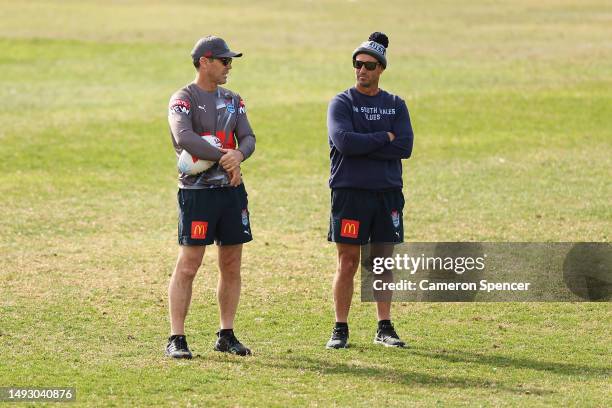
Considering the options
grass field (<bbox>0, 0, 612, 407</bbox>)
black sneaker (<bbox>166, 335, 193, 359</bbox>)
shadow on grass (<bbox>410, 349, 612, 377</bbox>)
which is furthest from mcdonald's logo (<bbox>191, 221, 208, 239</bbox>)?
shadow on grass (<bbox>410, 349, 612, 377</bbox>)

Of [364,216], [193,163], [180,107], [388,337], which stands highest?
[180,107]

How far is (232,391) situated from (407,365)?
4.88 ft

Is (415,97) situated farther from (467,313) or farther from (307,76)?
(467,313)

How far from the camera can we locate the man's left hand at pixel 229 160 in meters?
9.22

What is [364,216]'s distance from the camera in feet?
32.0

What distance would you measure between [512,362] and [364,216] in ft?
5.19

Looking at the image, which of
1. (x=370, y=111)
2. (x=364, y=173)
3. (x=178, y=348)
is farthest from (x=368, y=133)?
(x=178, y=348)

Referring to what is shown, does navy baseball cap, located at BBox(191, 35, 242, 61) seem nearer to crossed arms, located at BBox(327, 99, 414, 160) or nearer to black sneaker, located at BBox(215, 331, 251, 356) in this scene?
crossed arms, located at BBox(327, 99, 414, 160)

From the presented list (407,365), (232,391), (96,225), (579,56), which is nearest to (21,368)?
(232,391)

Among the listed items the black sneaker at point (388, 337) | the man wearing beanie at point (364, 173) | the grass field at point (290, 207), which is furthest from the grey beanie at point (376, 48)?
the grass field at point (290, 207)

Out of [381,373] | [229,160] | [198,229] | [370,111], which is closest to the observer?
[381,373]

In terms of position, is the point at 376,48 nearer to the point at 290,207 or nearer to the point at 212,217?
the point at 212,217

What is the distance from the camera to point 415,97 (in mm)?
26750

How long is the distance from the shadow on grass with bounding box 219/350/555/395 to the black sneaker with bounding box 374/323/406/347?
470 millimetres
